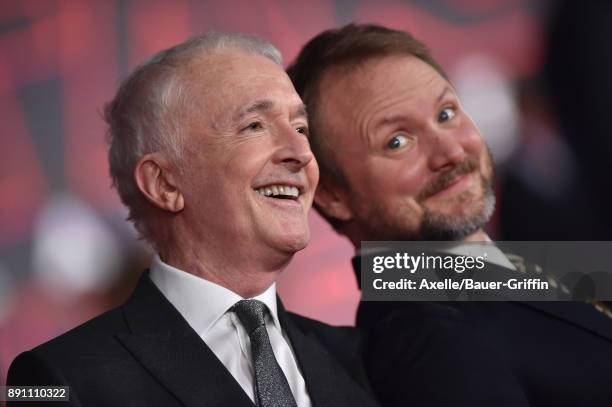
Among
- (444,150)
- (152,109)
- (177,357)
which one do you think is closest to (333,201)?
(444,150)

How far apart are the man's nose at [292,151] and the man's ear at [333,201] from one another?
1.16 feet

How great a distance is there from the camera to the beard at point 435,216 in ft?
6.64

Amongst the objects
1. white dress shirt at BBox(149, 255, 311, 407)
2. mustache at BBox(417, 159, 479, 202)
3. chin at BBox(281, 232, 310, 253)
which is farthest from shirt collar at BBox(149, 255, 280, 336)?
mustache at BBox(417, 159, 479, 202)

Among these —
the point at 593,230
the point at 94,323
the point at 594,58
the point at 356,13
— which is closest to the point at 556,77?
the point at 594,58

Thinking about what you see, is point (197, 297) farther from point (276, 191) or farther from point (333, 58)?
point (333, 58)

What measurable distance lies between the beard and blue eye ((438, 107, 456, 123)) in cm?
11

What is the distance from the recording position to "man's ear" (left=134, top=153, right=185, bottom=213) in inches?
→ 69.7

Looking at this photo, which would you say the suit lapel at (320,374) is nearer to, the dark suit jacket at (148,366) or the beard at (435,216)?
the dark suit jacket at (148,366)

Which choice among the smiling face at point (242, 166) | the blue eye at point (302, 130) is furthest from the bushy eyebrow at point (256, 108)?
the blue eye at point (302, 130)

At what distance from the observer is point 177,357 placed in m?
1.58

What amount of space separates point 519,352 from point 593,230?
1.34 metres

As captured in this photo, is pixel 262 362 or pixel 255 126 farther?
pixel 255 126

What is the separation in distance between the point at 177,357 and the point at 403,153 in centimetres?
74

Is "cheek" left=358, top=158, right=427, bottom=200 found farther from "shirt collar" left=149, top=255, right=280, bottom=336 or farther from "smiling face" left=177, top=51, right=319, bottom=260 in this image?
"shirt collar" left=149, top=255, right=280, bottom=336
